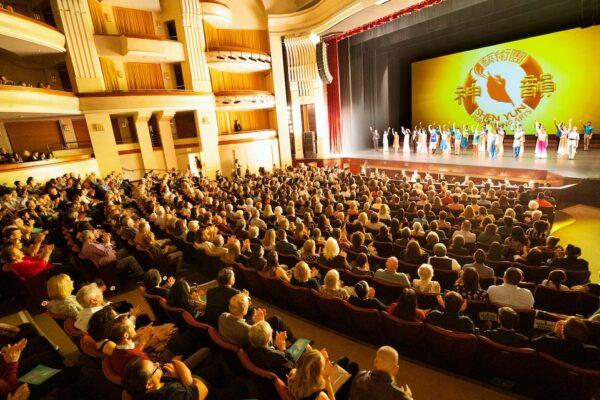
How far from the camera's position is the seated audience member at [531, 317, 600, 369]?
2.26m

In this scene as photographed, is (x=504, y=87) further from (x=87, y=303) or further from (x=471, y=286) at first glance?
(x=87, y=303)

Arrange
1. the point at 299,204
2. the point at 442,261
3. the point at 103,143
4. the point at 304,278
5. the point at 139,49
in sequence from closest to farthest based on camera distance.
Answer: the point at 304,278, the point at 442,261, the point at 299,204, the point at 103,143, the point at 139,49

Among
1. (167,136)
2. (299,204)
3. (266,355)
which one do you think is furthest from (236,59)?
(266,355)

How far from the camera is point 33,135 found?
1381 centimetres

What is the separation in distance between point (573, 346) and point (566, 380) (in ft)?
0.79

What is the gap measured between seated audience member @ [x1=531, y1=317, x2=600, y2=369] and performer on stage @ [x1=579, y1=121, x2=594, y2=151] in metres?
13.2

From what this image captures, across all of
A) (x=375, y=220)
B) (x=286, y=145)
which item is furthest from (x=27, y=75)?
(x=375, y=220)

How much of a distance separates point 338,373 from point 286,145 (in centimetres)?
1578

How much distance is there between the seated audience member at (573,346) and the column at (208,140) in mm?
14404

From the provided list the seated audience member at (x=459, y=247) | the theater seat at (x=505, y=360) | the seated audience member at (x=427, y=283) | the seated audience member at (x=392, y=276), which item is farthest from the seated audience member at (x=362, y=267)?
the theater seat at (x=505, y=360)

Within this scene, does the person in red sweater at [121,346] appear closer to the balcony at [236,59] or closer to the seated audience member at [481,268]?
the seated audience member at [481,268]

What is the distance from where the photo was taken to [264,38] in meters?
16.9

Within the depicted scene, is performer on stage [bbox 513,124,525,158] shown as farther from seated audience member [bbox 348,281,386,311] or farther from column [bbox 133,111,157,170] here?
column [bbox 133,111,157,170]

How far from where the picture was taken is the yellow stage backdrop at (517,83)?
489 inches
